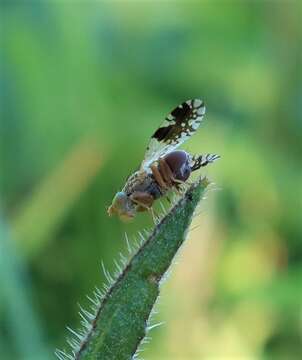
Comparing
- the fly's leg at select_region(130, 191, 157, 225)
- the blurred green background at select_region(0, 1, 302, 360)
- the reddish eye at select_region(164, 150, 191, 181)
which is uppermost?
the reddish eye at select_region(164, 150, 191, 181)

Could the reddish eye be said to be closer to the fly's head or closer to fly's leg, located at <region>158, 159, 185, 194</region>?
fly's leg, located at <region>158, 159, 185, 194</region>

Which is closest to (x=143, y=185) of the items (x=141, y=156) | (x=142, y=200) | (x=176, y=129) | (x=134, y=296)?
(x=142, y=200)

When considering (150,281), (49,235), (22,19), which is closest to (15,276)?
(49,235)

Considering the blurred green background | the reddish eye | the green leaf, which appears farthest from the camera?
the blurred green background

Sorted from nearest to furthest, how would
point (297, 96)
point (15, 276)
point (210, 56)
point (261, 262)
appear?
point (15, 276) < point (261, 262) < point (297, 96) < point (210, 56)

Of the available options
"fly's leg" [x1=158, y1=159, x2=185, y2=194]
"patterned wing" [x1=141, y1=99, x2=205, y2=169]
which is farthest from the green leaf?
"patterned wing" [x1=141, y1=99, x2=205, y2=169]

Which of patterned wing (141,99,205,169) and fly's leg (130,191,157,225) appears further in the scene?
patterned wing (141,99,205,169)

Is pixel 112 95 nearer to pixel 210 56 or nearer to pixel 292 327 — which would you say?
pixel 210 56

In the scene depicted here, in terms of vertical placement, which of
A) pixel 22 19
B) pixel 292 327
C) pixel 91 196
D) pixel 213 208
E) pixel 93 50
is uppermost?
pixel 22 19
